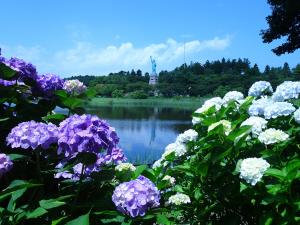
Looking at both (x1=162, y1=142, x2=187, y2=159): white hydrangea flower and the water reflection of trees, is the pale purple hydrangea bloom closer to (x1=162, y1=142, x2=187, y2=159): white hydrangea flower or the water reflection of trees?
(x1=162, y1=142, x2=187, y2=159): white hydrangea flower

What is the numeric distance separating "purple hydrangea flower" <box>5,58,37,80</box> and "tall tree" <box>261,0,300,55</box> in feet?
60.7

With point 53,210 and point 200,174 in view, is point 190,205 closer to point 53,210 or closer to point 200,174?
point 200,174

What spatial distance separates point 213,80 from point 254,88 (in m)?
81.0

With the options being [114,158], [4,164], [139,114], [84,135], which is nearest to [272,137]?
[114,158]

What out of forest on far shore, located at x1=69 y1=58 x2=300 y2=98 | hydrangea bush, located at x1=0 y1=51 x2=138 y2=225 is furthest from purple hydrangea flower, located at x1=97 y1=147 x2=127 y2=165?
forest on far shore, located at x1=69 y1=58 x2=300 y2=98

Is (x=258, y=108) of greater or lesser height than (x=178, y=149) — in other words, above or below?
above

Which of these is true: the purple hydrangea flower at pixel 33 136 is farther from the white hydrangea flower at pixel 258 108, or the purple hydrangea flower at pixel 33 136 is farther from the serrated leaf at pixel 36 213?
the white hydrangea flower at pixel 258 108

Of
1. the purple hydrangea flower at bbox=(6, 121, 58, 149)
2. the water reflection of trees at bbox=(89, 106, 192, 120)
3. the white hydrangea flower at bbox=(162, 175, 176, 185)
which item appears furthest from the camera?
the water reflection of trees at bbox=(89, 106, 192, 120)

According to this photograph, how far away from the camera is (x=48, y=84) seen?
2.69m

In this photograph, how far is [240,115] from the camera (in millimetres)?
3145

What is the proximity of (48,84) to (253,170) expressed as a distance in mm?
1328

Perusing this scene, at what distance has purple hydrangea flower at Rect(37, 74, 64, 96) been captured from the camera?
8.82ft

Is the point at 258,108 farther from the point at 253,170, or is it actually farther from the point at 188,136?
the point at 253,170

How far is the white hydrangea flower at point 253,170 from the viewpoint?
233 centimetres
